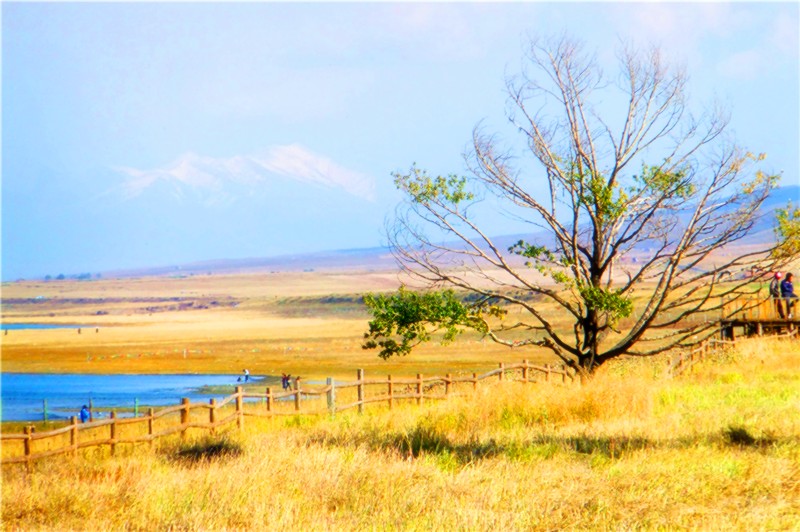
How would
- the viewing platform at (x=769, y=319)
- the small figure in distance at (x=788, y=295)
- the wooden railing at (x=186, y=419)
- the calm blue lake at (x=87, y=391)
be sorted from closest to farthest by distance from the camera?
the wooden railing at (x=186, y=419) → the small figure in distance at (x=788, y=295) → the viewing platform at (x=769, y=319) → the calm blue lake at (x=87, y=391)

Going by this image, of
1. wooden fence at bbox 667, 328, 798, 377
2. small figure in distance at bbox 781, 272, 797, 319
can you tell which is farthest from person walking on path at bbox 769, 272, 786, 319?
wooden fence at bbox 667, 328, 798, 377

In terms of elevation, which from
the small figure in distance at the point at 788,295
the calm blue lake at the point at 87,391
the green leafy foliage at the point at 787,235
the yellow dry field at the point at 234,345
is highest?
the green leafy foliage at the point at 787,235

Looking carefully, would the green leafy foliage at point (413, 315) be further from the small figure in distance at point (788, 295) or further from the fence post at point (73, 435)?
the small figure in distance at point (788, 295)

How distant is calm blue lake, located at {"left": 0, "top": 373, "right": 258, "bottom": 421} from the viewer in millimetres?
38125

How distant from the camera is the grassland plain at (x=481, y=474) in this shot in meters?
8.98

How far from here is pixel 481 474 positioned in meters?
10.8

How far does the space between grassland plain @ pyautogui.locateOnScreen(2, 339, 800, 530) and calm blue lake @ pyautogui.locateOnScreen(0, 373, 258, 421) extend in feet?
74.6

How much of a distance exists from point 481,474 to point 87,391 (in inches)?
1456

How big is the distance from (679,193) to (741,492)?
1218 cm

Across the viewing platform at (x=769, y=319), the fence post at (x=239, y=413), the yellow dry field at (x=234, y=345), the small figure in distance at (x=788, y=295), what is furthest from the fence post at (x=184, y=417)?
the yellow dry field at (x=234, y=345)

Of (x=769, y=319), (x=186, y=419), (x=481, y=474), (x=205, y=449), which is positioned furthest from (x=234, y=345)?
(x=481, y=474)

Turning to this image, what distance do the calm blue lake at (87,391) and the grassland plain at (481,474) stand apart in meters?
A: 22.8

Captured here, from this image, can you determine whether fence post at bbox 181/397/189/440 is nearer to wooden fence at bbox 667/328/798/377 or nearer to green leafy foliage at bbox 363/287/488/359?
green leafy foliage at bbox 363/287/488/359

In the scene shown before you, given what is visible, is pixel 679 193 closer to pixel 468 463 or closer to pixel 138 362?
pixel 468 463
